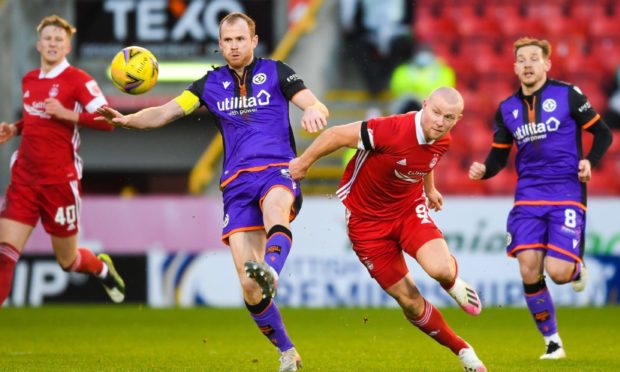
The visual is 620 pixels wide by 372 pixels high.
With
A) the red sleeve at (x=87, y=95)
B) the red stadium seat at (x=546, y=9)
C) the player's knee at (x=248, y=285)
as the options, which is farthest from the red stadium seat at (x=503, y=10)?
the player's knee at (x=248, y=285)

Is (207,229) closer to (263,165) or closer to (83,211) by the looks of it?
(83,211)

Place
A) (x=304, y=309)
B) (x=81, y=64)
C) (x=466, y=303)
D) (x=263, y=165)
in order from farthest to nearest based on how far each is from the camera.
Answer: (x=81, y=64) → (x=304, y=309) → (x=263, y=165) → (x=466, y=303)

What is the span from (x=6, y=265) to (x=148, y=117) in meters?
2.30

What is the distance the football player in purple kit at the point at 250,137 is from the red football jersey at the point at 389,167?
40 centimetres

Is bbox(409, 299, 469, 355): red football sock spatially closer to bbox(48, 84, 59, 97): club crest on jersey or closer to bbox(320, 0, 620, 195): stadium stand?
bbox(48, 84, 59, 97): club crest on jersey

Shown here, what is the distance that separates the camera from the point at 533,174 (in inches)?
352

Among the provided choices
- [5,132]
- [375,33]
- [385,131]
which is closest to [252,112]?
[385,131]

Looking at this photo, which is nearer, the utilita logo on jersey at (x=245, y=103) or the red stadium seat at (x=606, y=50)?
the utilita logo on jersey at (x=245, y=103)

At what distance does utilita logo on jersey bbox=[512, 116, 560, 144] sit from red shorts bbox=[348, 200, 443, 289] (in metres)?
1.73

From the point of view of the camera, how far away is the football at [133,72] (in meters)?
7.68

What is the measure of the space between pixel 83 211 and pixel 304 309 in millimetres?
2856

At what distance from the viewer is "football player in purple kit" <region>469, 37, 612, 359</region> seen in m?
8.75

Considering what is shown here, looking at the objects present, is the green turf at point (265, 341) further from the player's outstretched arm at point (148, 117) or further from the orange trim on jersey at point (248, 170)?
the player's outstretched arm at point (148, 117)

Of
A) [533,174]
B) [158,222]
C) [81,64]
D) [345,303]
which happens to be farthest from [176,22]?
[533,174]
